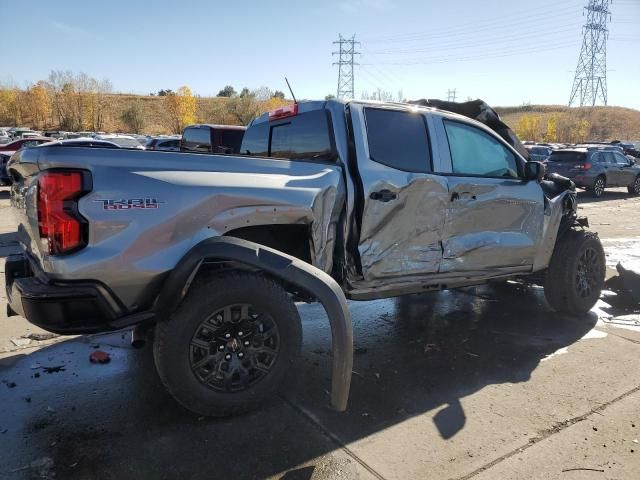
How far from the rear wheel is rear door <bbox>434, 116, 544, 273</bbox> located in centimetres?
1581

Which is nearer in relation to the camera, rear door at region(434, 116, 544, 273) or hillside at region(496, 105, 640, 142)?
rear door at region(434, 116, 544, 273)

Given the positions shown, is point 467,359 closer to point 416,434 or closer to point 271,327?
point 416,434

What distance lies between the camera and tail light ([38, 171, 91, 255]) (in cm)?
265

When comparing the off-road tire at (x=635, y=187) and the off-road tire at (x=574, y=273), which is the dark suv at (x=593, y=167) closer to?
the off-road tire at (x=635, y=187)

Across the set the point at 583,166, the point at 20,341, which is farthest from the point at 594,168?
the point at 20,341

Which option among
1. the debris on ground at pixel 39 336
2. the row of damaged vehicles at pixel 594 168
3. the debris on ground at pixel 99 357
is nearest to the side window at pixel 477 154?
the debris on ground at pixel 99 357

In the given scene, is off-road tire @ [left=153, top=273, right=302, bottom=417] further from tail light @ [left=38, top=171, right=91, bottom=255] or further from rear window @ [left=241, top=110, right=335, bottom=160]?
rear window @ [left=241, top=110, right=335, bottom=160]

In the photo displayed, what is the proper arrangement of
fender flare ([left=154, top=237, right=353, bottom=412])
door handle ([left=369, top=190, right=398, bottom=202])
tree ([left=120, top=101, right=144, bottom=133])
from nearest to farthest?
fender flare ([left=154, top=237, right=353, bottom=412]) → door handle ([left=369, top=190, right=398, bottom=202]) → tree ([left=120, top=101, right=144, bottom=133])

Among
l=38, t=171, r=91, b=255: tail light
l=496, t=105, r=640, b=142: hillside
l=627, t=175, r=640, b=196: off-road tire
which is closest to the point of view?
l=38, t=171, r=91, b=255: tail light

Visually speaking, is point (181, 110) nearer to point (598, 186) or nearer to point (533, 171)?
point (598, 186)

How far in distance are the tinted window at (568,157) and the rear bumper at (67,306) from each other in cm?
1937

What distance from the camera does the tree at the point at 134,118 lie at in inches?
2694

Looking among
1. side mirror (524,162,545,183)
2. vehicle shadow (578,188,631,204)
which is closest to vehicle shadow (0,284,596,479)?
side mirror (524,162,545,183)

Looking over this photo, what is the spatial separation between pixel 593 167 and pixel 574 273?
15.4m
